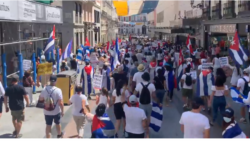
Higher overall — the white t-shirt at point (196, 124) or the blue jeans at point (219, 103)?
the white t-shirt at point (196, 124)

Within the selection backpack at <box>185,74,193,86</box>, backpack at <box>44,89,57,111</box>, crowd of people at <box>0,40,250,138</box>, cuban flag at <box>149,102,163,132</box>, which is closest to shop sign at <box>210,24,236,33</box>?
crowd of people at <box>0,40,250,138</box>

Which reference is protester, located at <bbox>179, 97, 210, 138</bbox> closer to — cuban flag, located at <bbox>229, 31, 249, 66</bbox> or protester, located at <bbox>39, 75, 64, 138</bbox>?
protester, located at <bbox>39, 75, 64, 138</bbox>

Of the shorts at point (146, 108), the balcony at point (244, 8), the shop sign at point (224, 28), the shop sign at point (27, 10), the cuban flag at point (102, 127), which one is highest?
the balcony at point (244, 8)

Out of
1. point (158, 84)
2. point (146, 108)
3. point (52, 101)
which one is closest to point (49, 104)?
→ point (52, 101)

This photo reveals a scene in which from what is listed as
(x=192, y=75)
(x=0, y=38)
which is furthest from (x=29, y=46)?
(x=192, y=75)

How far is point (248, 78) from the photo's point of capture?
854 cm

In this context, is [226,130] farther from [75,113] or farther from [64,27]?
[64,27]

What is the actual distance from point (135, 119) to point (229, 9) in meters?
18.9

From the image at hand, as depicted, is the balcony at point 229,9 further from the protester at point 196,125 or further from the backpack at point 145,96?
the protester at point 196,125

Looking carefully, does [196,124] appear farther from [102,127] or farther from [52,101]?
[52,101]

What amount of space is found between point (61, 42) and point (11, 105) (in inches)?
872

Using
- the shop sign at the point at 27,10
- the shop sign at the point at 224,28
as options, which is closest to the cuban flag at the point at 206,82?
the shop sign at the point at 27,10

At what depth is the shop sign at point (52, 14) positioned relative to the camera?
17.0m

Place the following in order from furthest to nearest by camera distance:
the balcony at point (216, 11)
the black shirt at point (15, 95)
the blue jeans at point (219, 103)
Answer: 1. the balcony at point (216, 11)
2. the blue jeans at point (219, 103)
3. the black shirt at point (15, 95)
